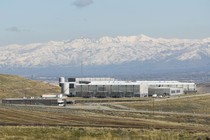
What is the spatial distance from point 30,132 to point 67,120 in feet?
105

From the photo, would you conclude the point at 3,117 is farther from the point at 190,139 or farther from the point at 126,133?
the point at 190,139

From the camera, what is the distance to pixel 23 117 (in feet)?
377

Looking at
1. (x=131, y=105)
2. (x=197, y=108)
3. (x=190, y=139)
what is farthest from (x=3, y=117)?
(x=197, y=108)

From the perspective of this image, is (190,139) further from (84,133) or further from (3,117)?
(3,117)

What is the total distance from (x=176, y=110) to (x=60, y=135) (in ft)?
361

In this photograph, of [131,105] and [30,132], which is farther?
[131,105]

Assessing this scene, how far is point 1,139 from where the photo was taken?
2776 inches

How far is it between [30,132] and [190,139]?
24941 millimetres

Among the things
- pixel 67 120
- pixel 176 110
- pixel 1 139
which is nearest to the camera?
pixel 1 139

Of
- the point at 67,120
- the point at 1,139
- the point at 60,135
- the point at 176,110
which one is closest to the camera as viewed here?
the point at 1,139

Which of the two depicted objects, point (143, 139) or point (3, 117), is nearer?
point (143, 139)

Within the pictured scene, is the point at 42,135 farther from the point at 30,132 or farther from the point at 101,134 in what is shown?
the point at 101,134

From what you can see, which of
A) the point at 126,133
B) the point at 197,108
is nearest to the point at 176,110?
the point at 197,108

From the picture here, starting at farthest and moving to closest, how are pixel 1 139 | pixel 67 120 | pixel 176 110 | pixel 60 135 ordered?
pixel 176 110
pixel 67 120
pixel 60 135
pixel 1 139
